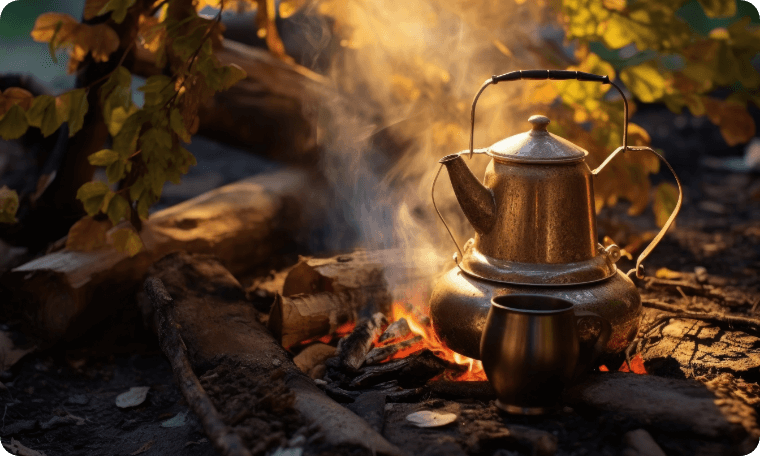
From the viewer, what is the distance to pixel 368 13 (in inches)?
183

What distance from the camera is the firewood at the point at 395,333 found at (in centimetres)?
309

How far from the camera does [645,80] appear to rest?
133 inches

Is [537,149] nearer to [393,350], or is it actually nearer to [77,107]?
[393,350]

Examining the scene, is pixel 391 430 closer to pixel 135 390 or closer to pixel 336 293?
pixel 336 293

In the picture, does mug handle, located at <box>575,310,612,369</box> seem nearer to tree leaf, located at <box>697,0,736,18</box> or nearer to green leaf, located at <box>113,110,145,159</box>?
tree leaf, located at <box>697,0,736,18</box>

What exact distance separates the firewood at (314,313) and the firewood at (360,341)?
0.15 m

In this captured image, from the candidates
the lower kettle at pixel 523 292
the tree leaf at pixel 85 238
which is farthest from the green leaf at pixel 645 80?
the tree leaf at pixel 85 238

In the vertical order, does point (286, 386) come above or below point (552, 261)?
below

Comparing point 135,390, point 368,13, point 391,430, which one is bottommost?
point 135,390

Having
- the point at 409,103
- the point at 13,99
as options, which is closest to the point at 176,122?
the point at 13,99

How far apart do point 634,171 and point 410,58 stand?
1.88 m

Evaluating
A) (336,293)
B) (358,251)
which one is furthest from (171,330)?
(358,251)

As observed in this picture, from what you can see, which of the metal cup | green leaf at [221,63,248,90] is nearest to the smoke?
green leaf at [221,63,248,90]

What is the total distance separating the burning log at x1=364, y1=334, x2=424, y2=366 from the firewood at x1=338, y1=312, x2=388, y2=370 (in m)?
0.04
